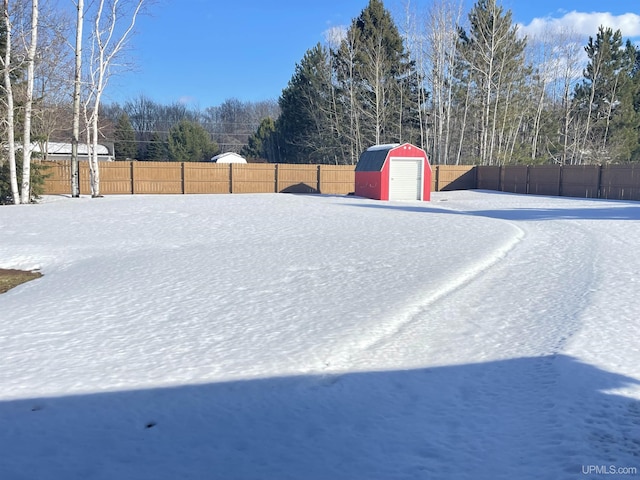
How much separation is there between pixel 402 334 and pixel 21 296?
19.0ft

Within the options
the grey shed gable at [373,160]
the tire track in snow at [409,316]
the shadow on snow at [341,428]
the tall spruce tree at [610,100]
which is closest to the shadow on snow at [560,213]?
the grey shed gable at [373,160]

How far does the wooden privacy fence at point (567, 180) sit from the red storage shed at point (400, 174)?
7.76 m

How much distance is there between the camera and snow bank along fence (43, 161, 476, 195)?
93.8ft

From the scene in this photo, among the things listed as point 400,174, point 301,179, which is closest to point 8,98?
point 301,179

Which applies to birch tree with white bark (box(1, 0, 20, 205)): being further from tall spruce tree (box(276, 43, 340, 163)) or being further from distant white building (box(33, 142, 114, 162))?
tall spruce tree (box(276, 43, 340, 163))

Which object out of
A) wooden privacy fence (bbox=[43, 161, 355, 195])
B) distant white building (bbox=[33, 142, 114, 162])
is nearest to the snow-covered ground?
wooden privacy fence (bbox=[43, 161, 355, 195])

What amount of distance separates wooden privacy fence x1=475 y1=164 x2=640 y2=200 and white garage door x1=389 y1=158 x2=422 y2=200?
831cm

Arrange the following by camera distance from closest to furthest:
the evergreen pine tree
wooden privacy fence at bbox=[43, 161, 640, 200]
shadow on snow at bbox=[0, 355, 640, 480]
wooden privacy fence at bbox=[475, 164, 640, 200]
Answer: shadow on snow at bbox=[0, 355, 640, 480] → wooden privacy fence at bbox=[475, 164, 640, 200] → wooden privacy fence at bbox=[43, 161, 640, 200] → the evergreen pine tree

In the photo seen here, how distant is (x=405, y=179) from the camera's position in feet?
90.5

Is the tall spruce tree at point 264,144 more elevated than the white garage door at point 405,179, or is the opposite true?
the tall spruce tree at point 264,144

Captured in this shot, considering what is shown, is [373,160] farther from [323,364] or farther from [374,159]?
[323,364]

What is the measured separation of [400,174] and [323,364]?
23466 millimetres

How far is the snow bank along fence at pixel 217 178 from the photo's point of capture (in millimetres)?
28594

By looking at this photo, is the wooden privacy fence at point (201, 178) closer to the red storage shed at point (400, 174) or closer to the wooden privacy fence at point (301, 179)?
the wooden privacy fence at point (301, 179)
